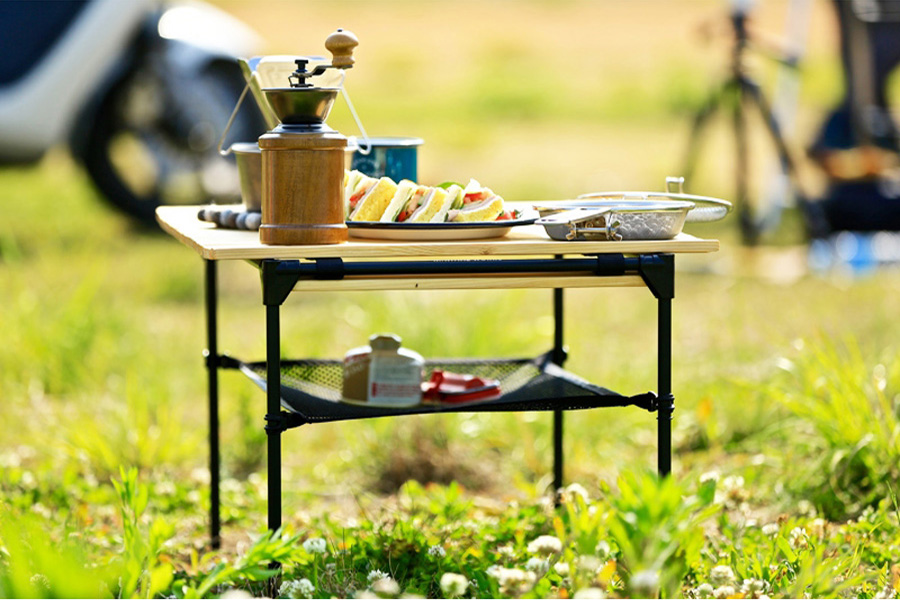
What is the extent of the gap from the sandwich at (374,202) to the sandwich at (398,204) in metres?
0.02

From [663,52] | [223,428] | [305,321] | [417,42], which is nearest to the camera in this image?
[223,428]

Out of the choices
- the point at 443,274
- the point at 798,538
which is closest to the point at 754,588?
the point at 798,538

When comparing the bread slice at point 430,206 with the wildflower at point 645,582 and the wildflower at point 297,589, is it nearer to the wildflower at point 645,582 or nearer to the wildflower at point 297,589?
the wildflower at point 297,589

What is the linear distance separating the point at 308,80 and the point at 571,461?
1.62m

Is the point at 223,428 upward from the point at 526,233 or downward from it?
downward

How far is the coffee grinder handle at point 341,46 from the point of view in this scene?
2.65m

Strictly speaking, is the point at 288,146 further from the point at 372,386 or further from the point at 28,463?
the point at 28,463

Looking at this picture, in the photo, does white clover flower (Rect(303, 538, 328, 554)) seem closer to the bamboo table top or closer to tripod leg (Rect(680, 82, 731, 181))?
the bamboo table top

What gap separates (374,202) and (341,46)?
329mm

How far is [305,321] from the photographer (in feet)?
18.7

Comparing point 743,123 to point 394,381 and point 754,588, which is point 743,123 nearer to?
point 394,381

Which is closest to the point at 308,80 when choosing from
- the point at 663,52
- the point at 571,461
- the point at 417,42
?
the point at 571,461

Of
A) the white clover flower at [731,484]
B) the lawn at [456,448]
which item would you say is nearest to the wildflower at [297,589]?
the lawn at [456,448]

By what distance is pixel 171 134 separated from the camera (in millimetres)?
7332
